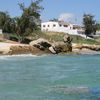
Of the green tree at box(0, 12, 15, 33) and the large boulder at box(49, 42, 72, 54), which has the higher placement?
the green tree at box(0, 12, 15, 33)

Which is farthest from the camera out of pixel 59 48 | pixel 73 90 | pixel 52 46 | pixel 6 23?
pixel 6 23

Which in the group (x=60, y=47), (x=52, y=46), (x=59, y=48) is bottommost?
(x=59, y=48)

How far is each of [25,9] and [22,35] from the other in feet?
19.9

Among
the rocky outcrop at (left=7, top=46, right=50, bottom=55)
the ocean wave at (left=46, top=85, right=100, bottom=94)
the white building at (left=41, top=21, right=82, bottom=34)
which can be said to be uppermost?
the white building at (left=41, top=21, right=82, bottom=34)

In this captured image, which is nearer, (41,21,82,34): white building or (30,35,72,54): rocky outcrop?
(30,35,72,54): rocky outcrop

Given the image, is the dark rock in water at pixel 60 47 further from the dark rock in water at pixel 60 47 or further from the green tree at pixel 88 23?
the green tree at pixel 88 23

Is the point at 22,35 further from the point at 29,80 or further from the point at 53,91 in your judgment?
the point at 53,91

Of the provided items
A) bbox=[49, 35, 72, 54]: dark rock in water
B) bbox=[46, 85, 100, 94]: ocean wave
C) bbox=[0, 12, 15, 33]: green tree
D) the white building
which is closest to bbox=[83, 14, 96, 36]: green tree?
the white building

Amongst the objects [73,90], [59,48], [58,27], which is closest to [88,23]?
[58,27]

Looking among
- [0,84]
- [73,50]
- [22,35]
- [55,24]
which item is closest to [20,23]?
[22,35]

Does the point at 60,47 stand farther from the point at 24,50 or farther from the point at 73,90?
the point at 73,90

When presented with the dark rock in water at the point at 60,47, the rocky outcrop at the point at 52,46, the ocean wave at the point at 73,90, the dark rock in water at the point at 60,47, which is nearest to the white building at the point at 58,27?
the dark rock in water at the point at 60,47

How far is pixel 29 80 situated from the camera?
2809cm

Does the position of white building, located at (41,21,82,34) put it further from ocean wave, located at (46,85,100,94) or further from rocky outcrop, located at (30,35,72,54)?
ocean wave, located at (46,85,100,94)
